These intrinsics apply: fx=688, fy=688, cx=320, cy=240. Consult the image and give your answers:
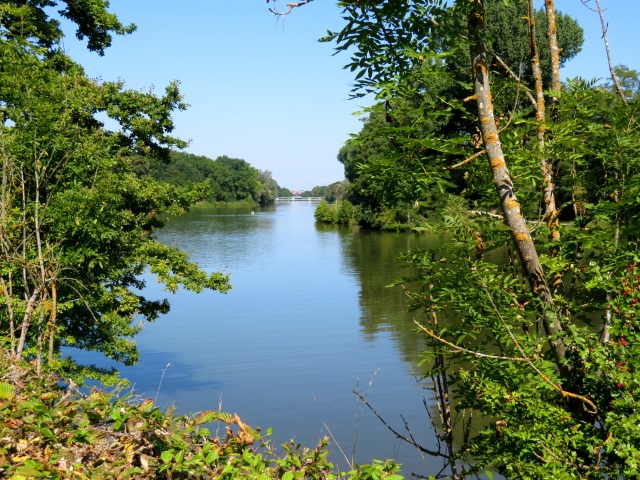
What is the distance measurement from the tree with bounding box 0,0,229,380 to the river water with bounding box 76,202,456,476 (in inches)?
74.7

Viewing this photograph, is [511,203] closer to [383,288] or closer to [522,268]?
[522,268]

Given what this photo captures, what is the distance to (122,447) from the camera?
3.17 m

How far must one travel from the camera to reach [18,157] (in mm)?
9570

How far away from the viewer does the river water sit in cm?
1405

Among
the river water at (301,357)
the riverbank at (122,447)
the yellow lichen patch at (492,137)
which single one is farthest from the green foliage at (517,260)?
the riverbank at (122,447)

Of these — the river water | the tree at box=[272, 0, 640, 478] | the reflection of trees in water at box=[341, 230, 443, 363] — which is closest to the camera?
the tree at box=[272, 0, 640, 478]

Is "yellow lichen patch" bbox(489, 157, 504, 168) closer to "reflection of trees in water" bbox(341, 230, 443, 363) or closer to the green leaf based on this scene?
"reflection of trees in water" bbox(341, 230, 443, 363)

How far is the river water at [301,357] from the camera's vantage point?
14.0 metres

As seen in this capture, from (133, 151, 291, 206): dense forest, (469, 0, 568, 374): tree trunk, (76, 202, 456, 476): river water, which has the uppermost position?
(133, 151, 291, 206): dense forest

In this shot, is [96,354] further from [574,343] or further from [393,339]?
[574,343]

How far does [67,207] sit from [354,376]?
32.6 ft

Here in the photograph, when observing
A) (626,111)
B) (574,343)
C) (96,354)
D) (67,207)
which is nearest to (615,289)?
(574,343)

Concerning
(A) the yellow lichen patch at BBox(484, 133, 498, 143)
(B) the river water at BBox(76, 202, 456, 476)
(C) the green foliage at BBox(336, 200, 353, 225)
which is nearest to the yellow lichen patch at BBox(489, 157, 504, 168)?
(A) the yellow lichen patch at BBox(484, 133, 498, 143)

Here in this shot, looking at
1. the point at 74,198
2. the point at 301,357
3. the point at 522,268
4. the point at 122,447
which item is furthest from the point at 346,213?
the point at 122,447
